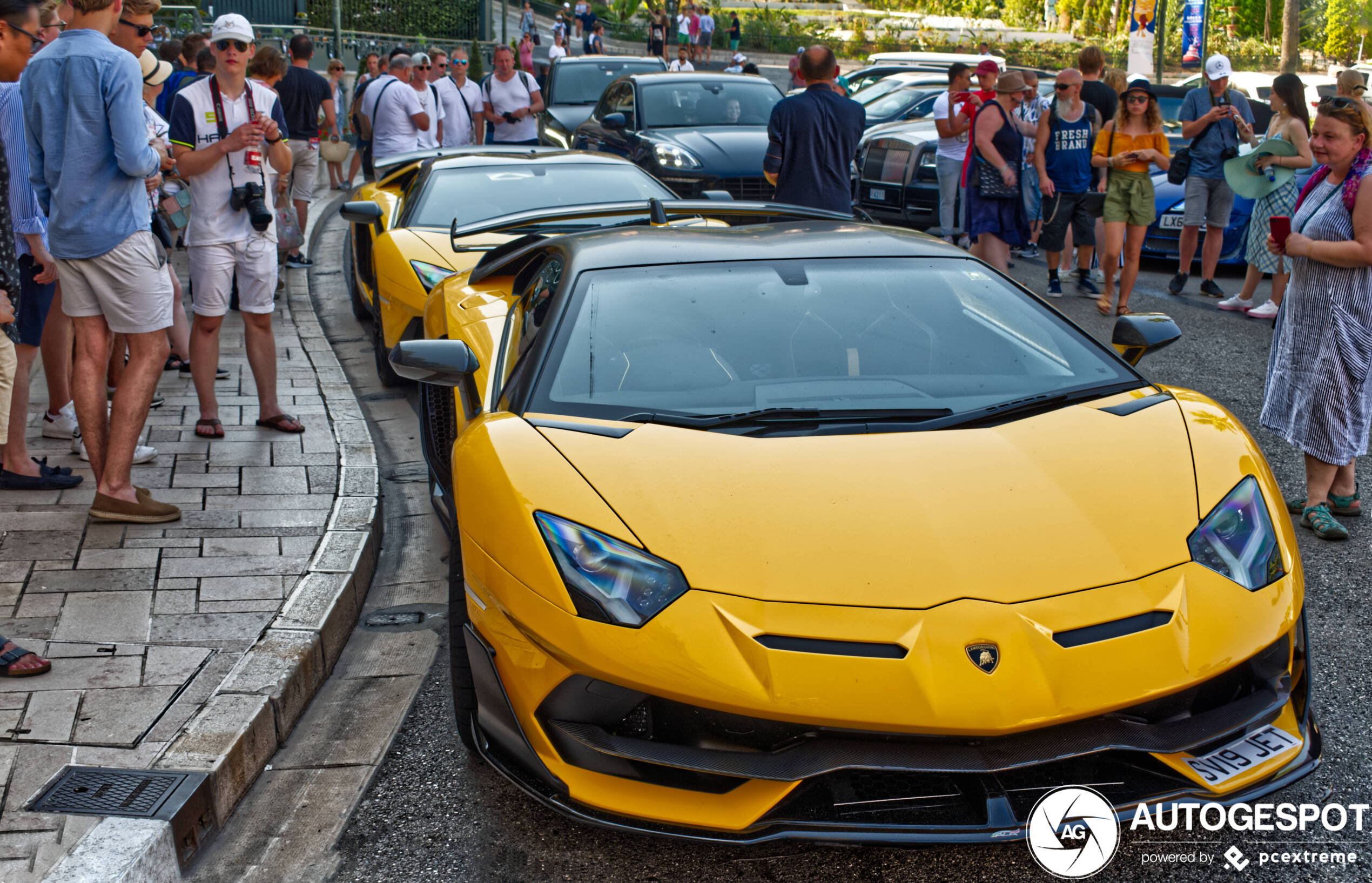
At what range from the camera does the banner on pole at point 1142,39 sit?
2138 centimetres

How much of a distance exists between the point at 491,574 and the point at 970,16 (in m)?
60.5

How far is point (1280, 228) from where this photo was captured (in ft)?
16.4

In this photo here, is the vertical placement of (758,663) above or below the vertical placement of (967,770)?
above

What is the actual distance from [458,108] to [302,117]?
5.59ft

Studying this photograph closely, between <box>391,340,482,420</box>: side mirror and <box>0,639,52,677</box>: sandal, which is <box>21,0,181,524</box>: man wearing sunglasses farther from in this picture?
<box>391,340,482,420</box>: side mirror

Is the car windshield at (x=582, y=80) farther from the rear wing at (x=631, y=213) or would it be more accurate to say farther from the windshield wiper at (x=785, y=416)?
the windshield wiper at (x=785, y=416)

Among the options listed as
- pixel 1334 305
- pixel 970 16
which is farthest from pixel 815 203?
pixel 970 16

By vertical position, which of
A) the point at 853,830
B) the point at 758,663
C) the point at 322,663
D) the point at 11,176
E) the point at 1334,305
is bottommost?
the point at 322,663

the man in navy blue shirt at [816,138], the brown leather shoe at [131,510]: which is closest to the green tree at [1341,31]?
the man in navy blue shirt at [816,138]

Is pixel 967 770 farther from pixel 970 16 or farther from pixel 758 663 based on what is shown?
pixel 970 16

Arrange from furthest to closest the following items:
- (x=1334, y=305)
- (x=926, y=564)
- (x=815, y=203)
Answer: (x=815, y=203), (x=1334, y=305), (x=926, y=564)

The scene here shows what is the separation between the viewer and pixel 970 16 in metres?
58.0

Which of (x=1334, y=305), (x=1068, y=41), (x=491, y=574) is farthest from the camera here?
(x=1068, y=41)

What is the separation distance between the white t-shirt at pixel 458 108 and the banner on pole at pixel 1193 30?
16.8m
